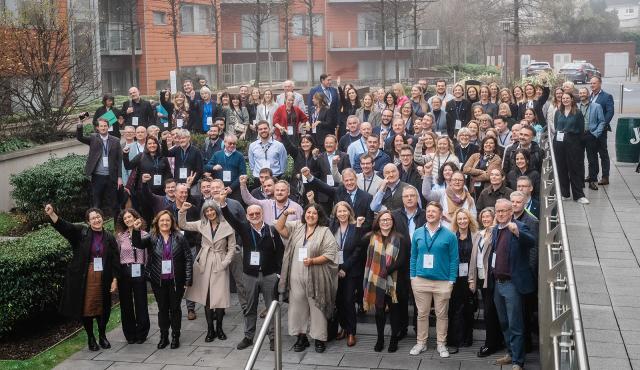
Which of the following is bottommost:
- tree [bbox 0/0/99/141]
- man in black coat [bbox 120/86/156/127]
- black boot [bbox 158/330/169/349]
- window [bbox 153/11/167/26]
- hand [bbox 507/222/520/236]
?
black boot [bbox 158/330/169/349]

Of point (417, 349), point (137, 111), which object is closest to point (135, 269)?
point (417, 349)

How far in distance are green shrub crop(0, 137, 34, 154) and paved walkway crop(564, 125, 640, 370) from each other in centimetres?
1147

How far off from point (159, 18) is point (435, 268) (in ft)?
123

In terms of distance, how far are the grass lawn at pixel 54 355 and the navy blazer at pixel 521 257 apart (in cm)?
555

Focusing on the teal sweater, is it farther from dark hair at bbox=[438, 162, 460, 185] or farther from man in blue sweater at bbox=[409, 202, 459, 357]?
dark hair at bbox=[438, 162, 460, 185]

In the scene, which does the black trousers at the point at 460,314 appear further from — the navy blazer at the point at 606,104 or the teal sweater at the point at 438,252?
the navy blazer at the point at 606,104

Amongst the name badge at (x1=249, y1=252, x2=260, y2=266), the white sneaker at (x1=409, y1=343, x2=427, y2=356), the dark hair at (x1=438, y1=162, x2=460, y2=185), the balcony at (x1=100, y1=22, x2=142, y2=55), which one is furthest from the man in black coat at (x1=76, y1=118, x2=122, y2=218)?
the balcony at (x1=100, y1=22, x2=142, y2=55)

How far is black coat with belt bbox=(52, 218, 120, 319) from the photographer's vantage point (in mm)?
11250

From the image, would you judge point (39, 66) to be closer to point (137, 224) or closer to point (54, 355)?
point (137, 224)

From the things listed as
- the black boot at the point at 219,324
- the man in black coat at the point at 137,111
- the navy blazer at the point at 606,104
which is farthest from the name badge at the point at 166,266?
the navy blazer at the point at 606,104

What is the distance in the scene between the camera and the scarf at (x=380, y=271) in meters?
10.8

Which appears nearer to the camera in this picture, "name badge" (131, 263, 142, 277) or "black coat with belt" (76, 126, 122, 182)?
"name badge" (131, 263, 142, 277)

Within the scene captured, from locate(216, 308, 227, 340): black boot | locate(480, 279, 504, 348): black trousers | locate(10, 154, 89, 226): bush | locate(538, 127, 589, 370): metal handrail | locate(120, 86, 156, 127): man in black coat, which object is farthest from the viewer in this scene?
locate(120, 86, 156, 127): man in black coat

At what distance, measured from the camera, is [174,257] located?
445 inches
